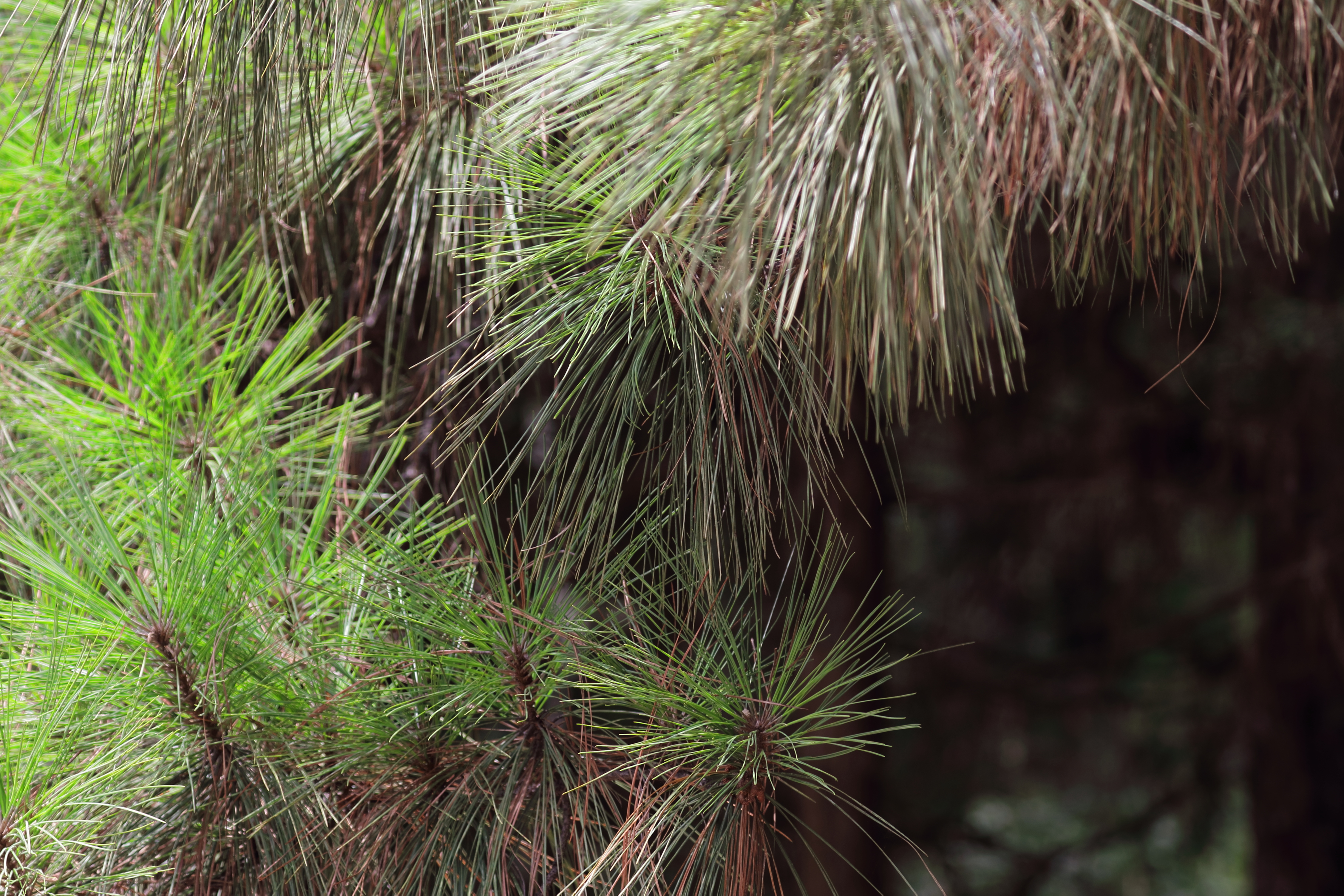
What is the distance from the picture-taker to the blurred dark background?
5.40ft

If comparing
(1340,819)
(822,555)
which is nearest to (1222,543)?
(1340,819)

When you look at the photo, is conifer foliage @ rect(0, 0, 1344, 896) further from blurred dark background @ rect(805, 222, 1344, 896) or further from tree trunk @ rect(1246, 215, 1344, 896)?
tree trunk @ rect(1246, 215, 1344, 896)

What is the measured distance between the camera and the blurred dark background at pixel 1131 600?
1.64 metres

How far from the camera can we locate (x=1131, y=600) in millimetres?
2102

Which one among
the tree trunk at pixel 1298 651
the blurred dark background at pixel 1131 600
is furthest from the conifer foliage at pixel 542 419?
the tree trunk at pixel 1298 651

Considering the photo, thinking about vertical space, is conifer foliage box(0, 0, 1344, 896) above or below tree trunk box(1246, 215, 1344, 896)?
above

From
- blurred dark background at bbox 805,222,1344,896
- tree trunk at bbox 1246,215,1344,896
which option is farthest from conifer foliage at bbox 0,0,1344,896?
tree trunk at bbox 1246,215,1344,896

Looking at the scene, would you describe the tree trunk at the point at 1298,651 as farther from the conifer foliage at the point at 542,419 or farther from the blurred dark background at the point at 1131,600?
the conifer foliage at the point at 542,419

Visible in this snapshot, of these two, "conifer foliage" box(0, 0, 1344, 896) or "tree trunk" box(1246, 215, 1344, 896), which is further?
"tree trunk" box(1246, 215, 1344, 896)

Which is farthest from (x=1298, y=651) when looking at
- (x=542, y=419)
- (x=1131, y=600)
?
(x=542, y=419)

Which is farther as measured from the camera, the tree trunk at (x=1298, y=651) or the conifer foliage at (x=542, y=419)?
the tree trunk at (x=1298, y=651)

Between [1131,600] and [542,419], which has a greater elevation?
[542,419]

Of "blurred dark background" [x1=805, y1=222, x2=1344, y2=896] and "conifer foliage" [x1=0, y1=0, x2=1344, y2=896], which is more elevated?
"conifer foliage" [x1=0, y1=0, x2=1344, y2=896]

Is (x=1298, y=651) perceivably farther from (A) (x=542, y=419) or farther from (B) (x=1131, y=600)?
(A) (x=542, y=419)
